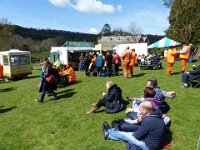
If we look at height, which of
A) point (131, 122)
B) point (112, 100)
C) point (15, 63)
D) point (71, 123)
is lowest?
point (71, 123)

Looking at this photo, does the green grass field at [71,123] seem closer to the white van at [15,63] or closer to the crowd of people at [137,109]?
the crowd of people at [137,109]

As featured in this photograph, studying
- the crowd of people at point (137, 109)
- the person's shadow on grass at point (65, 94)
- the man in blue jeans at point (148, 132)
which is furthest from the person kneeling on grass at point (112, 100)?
the person's shadow on grass at point (65, 94)

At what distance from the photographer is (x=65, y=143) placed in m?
7.09

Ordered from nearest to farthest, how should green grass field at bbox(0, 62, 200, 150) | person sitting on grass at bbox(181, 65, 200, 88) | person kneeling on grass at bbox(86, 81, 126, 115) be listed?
1. green grass field at bbox(0, 62, 200, 150)
2. person kneeling on grass at bbox(86, 81, 126, 115)
3. person sitting on grass at bbox(181, 65, 200, 88)

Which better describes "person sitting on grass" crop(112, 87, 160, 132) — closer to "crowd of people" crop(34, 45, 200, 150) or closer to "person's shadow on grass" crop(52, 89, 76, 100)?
"crowd of people" crop(34, 45, 200, 150)

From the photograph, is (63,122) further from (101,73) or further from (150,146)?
(101,73)

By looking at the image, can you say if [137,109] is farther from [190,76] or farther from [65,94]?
[65,94]

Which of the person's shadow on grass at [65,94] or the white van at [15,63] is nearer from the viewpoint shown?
the person's shadow on grass at [65,94]

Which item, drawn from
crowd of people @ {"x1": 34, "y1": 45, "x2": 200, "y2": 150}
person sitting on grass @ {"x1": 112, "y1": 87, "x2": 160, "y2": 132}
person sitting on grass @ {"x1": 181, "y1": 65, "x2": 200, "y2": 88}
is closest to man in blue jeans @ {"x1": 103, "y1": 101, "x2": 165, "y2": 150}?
crowd of people @ {"x1": 34, "y1": 45, "x2": 200, "y2": 150}

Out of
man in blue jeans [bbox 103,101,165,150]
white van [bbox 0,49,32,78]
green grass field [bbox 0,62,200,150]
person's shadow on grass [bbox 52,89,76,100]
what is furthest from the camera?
white van [bbox 0,49,32,78]

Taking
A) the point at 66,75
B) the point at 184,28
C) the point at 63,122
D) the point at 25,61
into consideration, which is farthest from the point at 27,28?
the point at 63,122

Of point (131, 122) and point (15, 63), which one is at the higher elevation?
→ point (15, 63)

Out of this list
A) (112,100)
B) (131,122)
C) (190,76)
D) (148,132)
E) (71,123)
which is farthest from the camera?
(190,76)

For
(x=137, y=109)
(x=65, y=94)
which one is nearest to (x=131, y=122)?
(x=137, y=109)
